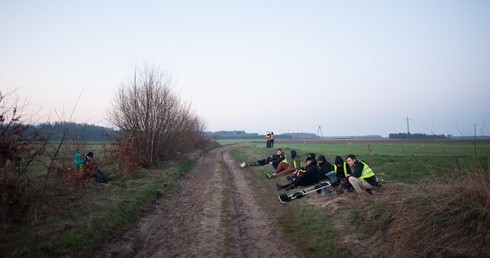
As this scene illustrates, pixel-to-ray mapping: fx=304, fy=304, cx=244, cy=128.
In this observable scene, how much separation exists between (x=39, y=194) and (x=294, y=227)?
659 centimetres

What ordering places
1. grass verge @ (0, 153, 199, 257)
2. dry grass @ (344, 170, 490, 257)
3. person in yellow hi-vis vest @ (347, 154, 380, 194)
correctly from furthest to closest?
person in yellow hi-vis vest @ (347, 154, 380, 194)
grass verge @ (0, 153, 199, 257)
dry grass @ (344, 170, 490, 257)

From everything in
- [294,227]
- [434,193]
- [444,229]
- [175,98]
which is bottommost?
[294,227]

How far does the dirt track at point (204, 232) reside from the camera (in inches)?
236

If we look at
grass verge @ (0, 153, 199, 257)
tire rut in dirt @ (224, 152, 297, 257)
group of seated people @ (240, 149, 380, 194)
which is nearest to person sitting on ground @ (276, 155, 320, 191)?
group of seated people @ (240, 149, 380, 194)

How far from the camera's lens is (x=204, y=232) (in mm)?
7129

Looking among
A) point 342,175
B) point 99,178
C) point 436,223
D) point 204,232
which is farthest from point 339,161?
point 99,178

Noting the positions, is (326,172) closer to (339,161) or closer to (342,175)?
(342,175)

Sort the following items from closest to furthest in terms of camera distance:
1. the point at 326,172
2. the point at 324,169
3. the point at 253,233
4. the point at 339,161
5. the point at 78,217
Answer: the point at 253,233 → the point at 78,217 → the point at 339,161 → the point at 326,172 → the point at 324,169

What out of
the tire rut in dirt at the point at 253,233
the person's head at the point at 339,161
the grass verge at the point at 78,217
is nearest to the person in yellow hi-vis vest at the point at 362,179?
the person's head at the point at 339,161

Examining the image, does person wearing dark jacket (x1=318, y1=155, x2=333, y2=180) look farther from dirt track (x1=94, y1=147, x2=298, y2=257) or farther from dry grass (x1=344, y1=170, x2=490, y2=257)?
dry grass (x1=344, y1=170, x2=490, y2=257)

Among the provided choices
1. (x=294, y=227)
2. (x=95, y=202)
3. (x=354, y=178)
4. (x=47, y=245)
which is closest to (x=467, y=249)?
(x=294, y=227)

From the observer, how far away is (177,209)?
9.65 m

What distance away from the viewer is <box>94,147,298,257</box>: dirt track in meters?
5.98

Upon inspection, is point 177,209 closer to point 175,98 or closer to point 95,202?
point 95,202
